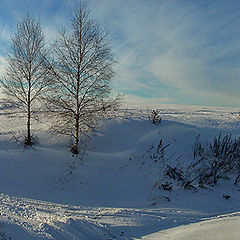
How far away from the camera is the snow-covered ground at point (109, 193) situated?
3.29 meters

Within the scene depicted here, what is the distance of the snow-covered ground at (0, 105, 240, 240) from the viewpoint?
3289mm

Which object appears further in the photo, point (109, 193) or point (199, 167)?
point (199, 167)

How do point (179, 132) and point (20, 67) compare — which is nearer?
point (20, 67)

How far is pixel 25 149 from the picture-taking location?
852cm

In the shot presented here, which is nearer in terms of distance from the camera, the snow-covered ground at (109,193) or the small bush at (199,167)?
the snow-covered ground at (109,193)

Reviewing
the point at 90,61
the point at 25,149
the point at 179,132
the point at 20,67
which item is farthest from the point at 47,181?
the point at 179,132

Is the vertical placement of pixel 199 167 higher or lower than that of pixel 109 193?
higher

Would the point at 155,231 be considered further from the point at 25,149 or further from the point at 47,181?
the point at 25,149

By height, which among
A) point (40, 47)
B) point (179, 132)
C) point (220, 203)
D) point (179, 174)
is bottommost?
point (220, 203)

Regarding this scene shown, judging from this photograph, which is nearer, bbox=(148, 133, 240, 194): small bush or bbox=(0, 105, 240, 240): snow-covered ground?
bbox=(0, 105, 240, 240): snow-covered ground

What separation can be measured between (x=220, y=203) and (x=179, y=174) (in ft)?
5.22

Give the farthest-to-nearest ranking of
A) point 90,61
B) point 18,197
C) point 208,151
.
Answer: point 208,151
point 90,61
point 18,197

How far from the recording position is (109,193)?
5715 millimetres

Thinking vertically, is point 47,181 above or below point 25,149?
below
